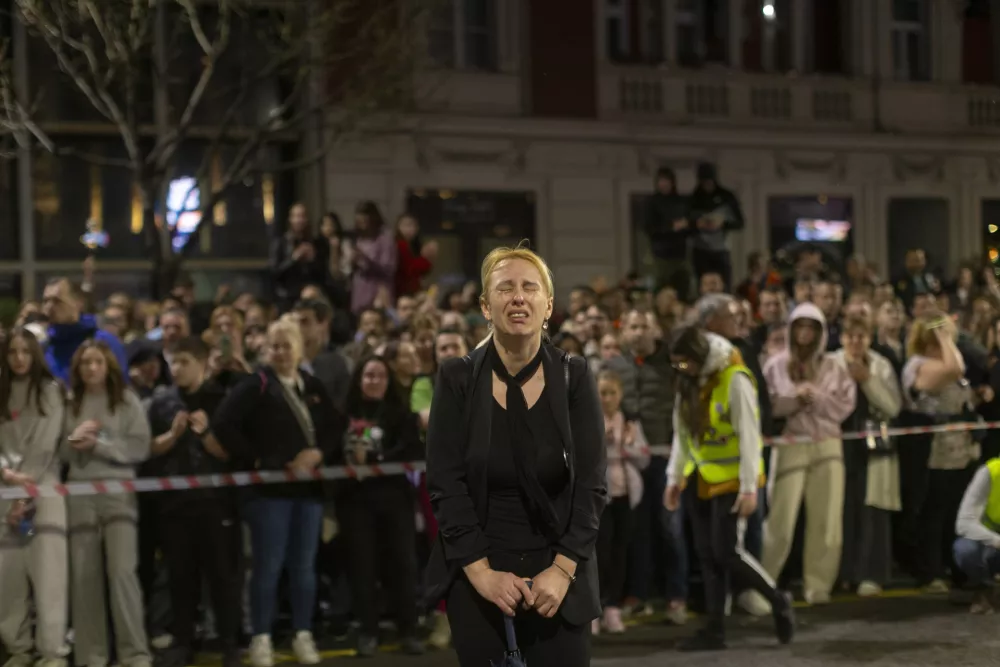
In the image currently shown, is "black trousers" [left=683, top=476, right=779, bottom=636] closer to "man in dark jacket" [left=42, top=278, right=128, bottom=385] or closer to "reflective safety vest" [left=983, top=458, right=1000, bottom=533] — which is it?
"reflective safety vest" [left=983, top=458, right=1000, bottom=533]

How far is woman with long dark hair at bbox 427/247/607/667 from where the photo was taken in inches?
211

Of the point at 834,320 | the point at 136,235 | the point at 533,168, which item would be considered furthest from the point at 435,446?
the point at 533,168

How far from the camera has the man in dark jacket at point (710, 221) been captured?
18438 mm

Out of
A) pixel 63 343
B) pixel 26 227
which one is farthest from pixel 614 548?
pixel 26 227

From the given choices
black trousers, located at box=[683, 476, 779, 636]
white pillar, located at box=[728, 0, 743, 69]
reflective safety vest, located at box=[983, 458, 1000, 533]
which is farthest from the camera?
white pillar, located at box=[728, 0, 743, 69]

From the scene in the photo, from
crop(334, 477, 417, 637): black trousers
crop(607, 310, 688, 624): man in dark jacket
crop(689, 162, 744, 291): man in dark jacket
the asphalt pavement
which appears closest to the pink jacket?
crop(607, 310, 688, 624): man in dark jacket

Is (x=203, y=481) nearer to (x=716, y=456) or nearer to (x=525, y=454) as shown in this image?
(x=716, y=456)

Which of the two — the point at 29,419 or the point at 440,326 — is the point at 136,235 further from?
the point at 29,419

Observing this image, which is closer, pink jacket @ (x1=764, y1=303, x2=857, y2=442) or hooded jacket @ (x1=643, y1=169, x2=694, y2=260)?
pink jacket @ (x1=764, y1=303, x2=857, y2=442)

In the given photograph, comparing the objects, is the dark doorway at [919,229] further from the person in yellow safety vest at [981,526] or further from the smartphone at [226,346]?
the smartphone at [226,346]

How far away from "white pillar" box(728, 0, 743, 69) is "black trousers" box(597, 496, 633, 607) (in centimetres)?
1785

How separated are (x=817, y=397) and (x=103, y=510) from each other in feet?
16.7

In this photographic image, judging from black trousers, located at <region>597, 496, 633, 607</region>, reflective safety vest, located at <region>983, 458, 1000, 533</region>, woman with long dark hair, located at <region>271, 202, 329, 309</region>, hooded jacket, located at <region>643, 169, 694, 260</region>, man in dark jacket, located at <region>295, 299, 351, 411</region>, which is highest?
hooded jacket, located at <region>643, 169, 694, 260</region>

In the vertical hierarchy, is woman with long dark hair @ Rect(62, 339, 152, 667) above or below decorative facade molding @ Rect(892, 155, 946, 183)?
below
